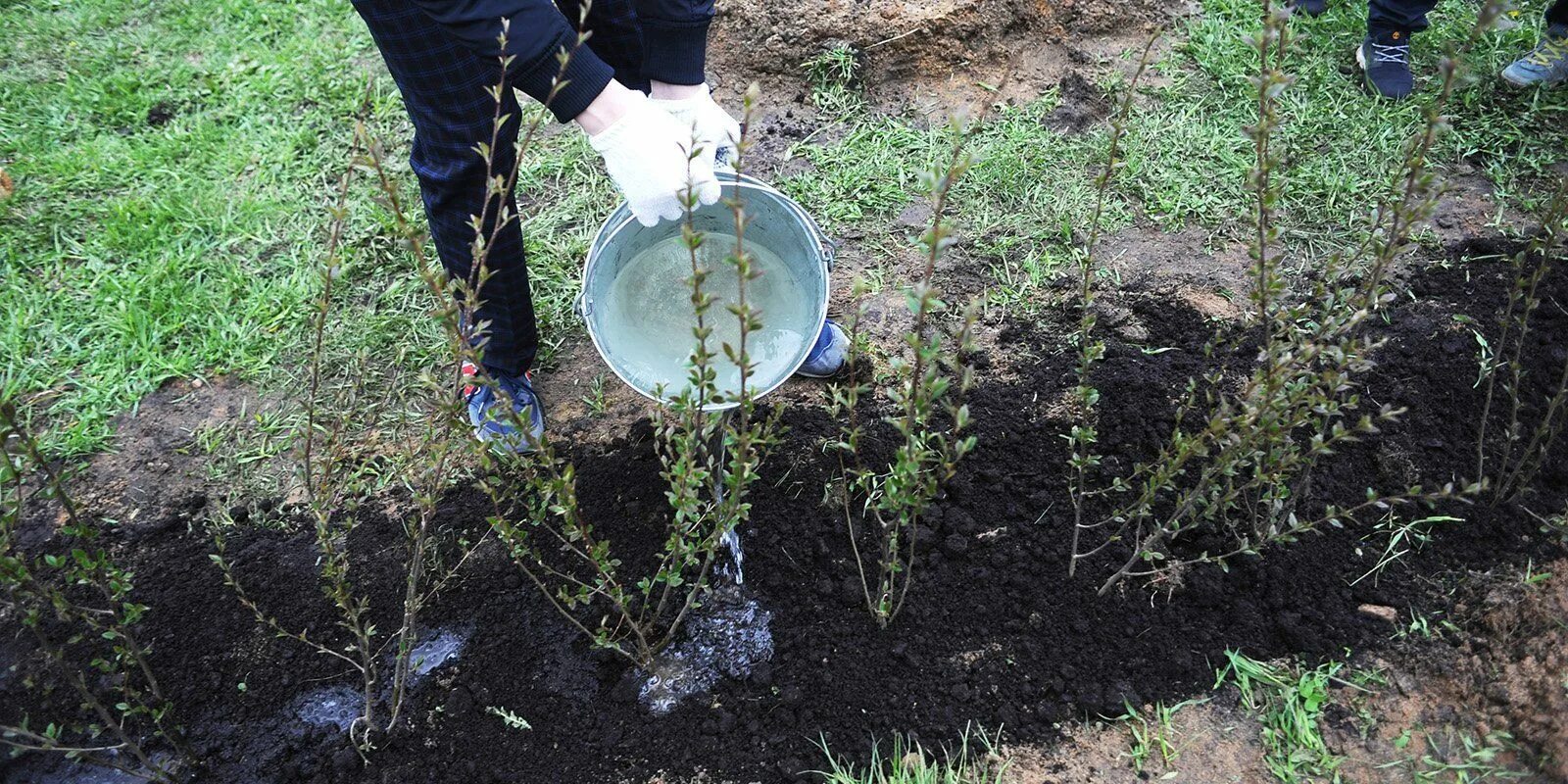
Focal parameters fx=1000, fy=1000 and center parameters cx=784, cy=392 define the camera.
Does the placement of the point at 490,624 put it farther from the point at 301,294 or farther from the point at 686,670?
the point at 301,294

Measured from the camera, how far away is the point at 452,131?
79.4 inches

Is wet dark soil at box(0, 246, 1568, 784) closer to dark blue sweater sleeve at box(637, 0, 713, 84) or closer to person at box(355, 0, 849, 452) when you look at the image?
person at box(355, 0, 849, 452)

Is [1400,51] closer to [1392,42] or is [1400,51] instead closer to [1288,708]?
[1392,42]

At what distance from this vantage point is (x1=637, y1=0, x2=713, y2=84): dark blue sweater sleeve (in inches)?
91.5

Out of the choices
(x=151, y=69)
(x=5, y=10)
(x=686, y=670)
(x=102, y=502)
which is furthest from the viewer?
(x=5, y=10)

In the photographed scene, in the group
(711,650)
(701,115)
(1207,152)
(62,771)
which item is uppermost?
(701,115)

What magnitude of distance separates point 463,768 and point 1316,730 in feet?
5.28

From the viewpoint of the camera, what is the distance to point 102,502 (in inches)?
99.7

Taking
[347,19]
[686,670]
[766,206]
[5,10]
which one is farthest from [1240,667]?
[5,10]

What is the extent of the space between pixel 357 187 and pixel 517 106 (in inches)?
64.0

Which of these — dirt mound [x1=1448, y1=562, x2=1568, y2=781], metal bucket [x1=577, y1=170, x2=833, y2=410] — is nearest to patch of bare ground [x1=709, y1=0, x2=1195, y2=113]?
metal bucket [x1=577, y1=170, x2=833, y2=410]

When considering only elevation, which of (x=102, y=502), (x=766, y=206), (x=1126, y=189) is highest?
(x=766, y=206)

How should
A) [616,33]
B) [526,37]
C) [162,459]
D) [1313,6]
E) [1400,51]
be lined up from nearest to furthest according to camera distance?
1. [526,37]
2. [616,33]
3. [162,459]
4. [1400,51]
5. [1313,6]

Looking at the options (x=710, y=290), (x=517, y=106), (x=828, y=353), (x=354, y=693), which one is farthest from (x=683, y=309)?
(x=354, y=693)
